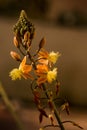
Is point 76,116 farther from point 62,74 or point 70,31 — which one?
point 70,31

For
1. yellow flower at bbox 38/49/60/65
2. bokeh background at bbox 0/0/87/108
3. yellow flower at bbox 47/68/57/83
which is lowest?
bokeh background at bbox 0/0/87/108

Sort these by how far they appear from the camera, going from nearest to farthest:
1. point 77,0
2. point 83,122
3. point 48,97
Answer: point 48,97 < point 83,122 < point 77,0

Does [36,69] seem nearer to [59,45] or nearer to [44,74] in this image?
[44,74]

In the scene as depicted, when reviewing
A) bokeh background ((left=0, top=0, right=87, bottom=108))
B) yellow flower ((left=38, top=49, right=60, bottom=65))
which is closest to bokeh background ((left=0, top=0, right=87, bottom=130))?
bokeh background ((left=0, top=0, right=87, bottom=108))

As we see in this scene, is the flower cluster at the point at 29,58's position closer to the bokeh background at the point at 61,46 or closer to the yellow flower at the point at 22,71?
the yellow flower at the point at 22,71

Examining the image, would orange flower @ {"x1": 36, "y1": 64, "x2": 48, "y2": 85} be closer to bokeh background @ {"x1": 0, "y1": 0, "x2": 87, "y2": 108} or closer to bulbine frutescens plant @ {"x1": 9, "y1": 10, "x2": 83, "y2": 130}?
bulbine frutescens plant @ {"x1": 9, "y1": 10, "x2": 83, "y2": 130}

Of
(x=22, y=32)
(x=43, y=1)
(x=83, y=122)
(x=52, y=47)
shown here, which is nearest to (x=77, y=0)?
(x=43, y=1)

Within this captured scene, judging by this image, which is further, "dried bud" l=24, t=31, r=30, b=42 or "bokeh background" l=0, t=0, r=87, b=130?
"bokeh background" l=0, t=0, r=87, b=130

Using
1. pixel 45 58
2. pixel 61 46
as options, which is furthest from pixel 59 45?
pixel 45 58
